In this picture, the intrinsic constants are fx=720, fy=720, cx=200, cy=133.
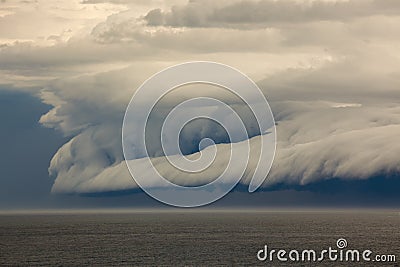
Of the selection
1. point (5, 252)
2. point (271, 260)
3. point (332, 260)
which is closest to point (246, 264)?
point (271, 260)

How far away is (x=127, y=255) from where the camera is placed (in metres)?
180

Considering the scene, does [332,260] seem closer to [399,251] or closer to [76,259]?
[399,251]

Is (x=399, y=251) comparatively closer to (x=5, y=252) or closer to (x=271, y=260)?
(x=271, y=260)

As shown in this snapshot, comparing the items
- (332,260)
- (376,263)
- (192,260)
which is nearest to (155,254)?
(192,260)

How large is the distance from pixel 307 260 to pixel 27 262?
64302mm

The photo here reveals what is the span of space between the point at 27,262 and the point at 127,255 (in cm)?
2557

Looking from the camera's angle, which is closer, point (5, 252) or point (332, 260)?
point (332, 260)

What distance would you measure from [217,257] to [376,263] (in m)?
38.4

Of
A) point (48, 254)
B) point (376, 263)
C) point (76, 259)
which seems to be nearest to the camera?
point (376, 263)

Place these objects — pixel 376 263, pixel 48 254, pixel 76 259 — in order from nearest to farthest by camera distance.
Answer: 1. pixel 376 263
2. pixel 76 259
3. pixel 48 254

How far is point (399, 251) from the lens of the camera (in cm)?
19075

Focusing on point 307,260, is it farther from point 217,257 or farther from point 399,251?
point 399,251

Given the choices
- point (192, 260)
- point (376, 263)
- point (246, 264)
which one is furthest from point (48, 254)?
point (376, 263)

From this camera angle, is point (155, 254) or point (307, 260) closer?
point (307, 260)
